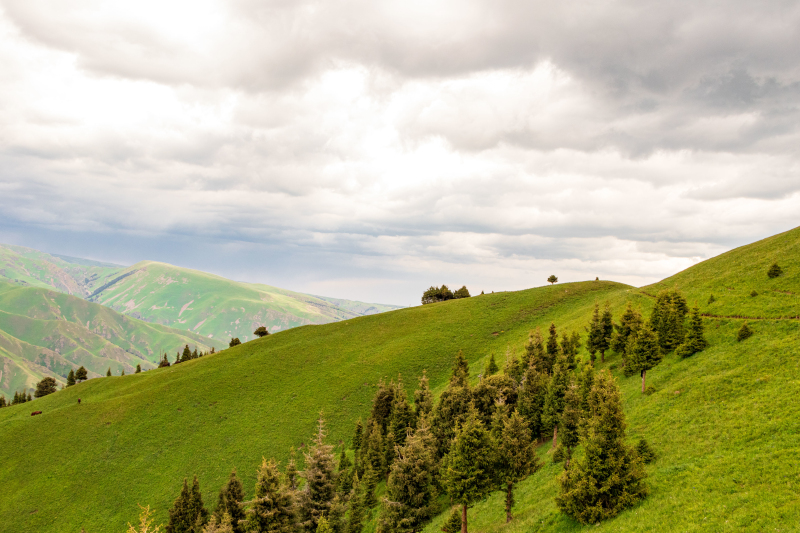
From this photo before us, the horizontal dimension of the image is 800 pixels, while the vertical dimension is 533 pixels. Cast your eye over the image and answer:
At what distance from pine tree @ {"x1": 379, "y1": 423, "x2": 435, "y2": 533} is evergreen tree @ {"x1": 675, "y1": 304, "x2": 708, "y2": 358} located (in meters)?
35.0

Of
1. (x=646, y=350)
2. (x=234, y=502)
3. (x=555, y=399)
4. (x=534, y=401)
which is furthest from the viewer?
(x=234, y=502)

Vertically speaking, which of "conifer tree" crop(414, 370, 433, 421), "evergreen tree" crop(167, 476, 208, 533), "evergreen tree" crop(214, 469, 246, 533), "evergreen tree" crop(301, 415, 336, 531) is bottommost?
"evergreen tree" crop(167, 476, 208, 533)

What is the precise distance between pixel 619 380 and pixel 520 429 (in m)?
25.1

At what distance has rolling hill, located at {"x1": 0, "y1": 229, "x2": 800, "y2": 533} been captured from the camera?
26.2 metres

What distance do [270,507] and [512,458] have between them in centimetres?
2336

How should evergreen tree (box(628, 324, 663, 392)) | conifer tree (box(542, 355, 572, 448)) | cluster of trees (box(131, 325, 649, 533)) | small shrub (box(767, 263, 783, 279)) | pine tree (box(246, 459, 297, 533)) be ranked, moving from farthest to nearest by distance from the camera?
1. small shrub (box(767, 263, 783, 279))
2. evergreen tree (box(628, 324, 663, 392))
3. conifer tree (box(542, 355, 572, 448))
4. pine tree (box(246, 459, 297, 533))
5. cluster of trees (box(131, 325, 649, 533))

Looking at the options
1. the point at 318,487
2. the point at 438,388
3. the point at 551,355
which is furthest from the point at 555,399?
the point at 438,388

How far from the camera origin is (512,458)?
3525 centimetres

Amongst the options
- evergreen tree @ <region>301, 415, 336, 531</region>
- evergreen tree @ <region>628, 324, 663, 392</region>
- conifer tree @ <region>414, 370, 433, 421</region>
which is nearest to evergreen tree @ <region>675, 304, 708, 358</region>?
evergreen tree @ <region>628, 324, 663, 392</region>

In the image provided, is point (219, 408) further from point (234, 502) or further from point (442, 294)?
point (442, 294)

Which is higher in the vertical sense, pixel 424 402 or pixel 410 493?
pixel 424 402

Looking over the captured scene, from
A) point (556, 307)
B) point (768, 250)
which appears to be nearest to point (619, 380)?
point (768, 250)

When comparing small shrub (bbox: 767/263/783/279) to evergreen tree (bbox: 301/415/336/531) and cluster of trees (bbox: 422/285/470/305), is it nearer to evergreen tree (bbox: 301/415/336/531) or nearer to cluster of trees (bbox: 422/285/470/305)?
evergreen tree (bbox: 301/415/336/531)

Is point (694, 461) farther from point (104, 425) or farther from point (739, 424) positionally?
point (104, 425)
